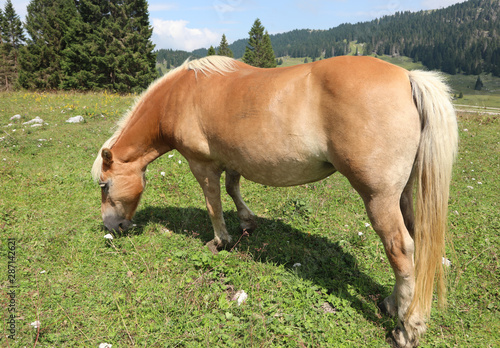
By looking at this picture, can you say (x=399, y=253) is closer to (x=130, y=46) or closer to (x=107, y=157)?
(x=107, y=157)

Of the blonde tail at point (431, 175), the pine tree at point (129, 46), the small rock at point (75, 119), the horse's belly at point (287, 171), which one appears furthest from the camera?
the pine tree at point (129, 46)

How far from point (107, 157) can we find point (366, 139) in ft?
11.4

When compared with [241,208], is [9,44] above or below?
above

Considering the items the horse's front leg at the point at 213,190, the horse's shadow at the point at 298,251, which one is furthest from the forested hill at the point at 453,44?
the horse's front leg at the point at 213,190

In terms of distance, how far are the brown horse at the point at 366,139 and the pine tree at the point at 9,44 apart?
1817 inches

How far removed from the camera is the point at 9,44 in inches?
1622

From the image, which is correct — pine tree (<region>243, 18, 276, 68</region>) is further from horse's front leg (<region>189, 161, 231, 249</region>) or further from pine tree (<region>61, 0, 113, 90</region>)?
horse's front leg (<region>189, 161, 231, 249</region>)

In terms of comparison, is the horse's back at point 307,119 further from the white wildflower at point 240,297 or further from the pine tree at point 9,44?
the pine tree at point 9,44

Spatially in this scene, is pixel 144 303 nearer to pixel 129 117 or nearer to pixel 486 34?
pixel 129 117

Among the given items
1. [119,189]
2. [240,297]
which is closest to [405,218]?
[240,297]

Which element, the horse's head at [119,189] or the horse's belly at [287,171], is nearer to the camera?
the horse's belly at [287,171]

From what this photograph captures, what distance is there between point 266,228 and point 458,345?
2768 mm

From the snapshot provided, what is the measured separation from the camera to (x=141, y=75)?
3256 centimetres

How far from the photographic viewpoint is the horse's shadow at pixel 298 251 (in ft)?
11.3
